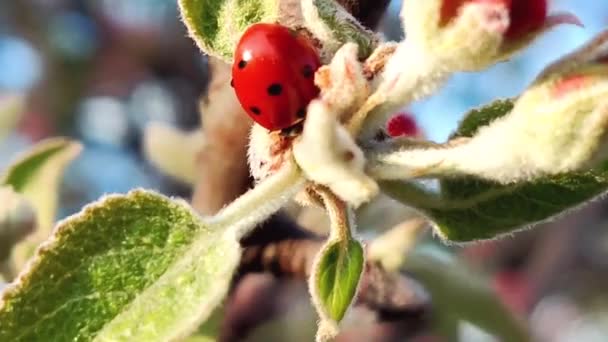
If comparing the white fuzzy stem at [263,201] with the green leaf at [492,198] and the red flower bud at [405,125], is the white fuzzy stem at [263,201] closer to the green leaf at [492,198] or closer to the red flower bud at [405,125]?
the green leaf at [492,198]

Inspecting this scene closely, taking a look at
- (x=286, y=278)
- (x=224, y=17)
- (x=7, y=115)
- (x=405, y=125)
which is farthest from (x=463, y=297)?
(x=224, y=17)

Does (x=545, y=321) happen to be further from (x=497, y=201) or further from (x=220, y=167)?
(x=497, y=201)

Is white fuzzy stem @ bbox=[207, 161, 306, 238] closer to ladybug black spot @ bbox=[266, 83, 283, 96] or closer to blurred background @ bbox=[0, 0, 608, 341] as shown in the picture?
ladybug black spot @ bbox=[266, 83, 283, 96]

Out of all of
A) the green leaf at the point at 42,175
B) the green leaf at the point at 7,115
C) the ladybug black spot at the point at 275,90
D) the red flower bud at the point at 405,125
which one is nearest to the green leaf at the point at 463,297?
the red flower bud at the point at 405,125

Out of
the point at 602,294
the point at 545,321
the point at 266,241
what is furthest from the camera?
the point at 602,294

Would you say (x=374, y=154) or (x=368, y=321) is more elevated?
(x=368, y=321)

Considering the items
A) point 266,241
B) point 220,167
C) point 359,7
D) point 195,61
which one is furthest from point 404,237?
point 195,61
